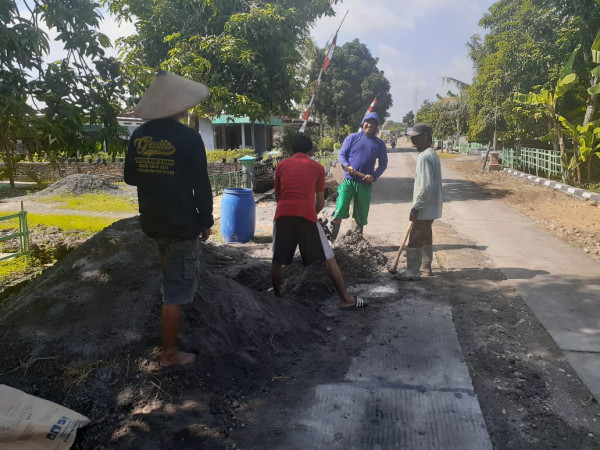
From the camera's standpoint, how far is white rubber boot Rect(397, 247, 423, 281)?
5.66m

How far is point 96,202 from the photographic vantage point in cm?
1473

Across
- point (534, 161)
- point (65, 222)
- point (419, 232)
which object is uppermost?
point (534, 161)

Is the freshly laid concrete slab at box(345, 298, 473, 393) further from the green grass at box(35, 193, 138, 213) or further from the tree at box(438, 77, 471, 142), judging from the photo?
the tree at box(438, 77, 471, 142)

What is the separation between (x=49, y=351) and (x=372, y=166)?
4690mm

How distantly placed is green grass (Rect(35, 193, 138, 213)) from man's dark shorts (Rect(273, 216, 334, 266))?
9519mm

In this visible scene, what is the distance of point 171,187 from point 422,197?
10.6 feet

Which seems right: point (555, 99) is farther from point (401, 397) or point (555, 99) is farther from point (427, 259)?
point (401, 397)

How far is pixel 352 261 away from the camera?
20.3ft

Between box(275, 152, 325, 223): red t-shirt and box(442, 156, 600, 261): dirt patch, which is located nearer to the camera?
box(275, 152, 325, 223): red t-shirt

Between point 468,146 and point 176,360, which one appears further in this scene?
point 468,146

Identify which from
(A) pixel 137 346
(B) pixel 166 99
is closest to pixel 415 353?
(A) pixel 137 346

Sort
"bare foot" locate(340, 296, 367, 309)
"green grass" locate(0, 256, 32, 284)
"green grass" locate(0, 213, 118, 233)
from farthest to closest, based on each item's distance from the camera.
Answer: "green grass" locate(0, 213, 118, 233) < "green grass" locate(0, 256, 32, 284) < "bare foot" locate(340, 296, 367, 309)

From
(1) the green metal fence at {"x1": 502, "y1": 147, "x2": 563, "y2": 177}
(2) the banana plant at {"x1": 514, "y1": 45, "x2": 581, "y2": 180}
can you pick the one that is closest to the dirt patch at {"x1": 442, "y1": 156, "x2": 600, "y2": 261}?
(1) the green metal fence at {"x1": 502, "y1": 147, "x2": 563, "y2": 177}

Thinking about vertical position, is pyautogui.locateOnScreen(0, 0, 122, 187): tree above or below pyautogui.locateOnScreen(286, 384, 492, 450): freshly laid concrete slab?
above
